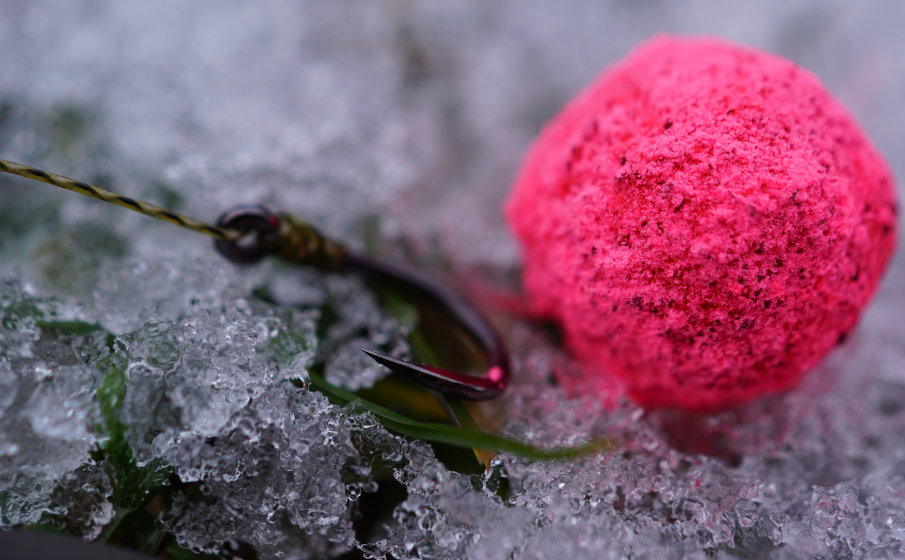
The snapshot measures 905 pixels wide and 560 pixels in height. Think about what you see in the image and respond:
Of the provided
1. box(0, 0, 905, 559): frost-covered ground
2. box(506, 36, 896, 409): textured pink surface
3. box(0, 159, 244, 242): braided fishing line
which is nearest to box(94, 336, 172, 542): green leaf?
box(0, 0, 905, 559): frost-covered ground

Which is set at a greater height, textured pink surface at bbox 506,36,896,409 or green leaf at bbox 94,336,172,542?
textured pink surface at bbox 506,36,896,409

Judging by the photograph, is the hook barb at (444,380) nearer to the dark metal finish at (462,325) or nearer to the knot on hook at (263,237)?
the dark metal finish at (462,325)

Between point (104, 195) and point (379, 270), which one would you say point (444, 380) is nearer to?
point (379, 270)

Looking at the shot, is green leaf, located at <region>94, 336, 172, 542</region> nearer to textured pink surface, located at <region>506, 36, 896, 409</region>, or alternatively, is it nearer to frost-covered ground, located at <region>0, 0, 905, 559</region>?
frost-covered ground, located at <region>0, 0, 905, 559</region>

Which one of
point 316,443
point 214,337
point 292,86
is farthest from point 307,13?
point 316,443

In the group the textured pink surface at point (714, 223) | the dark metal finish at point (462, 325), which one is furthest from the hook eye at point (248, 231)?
the textured pink surface at point (714, 223)

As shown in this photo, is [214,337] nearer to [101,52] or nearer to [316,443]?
[316,443]
